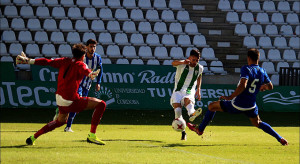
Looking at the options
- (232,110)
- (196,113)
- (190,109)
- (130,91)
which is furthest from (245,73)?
(130,91)

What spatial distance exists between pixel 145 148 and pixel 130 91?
9.68 m

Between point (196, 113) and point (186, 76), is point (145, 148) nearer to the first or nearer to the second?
point (196, 113)

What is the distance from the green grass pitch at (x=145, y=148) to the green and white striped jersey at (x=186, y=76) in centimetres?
115

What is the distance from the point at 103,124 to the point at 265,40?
470 inches

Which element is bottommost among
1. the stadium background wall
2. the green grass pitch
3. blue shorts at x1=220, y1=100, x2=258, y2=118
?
the stadium background wall

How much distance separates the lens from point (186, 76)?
1148 cm

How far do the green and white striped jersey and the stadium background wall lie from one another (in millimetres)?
8026

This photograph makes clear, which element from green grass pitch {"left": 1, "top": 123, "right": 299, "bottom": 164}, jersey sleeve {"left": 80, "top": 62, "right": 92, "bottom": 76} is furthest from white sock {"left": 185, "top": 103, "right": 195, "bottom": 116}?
jersey sleeve {"left": 80, "top": 62, "right": 92, "bottom": 76}

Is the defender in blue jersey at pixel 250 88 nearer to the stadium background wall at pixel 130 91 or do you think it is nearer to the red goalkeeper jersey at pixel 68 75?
the red goalkeeper jersey at pixel 68 75

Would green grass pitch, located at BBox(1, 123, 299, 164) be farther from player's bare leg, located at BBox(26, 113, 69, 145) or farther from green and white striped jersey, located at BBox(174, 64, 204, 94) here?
green and white striped jersey, located at BBox(174, 64, 204, 94)

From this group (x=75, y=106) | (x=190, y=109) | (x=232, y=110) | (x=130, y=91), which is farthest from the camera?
(x=130, y=91)

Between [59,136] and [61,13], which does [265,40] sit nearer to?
[61,13]

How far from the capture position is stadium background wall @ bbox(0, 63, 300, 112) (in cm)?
1891

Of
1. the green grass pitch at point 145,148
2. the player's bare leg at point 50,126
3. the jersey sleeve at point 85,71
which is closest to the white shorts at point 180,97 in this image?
the green grass pitch at point 145,148
